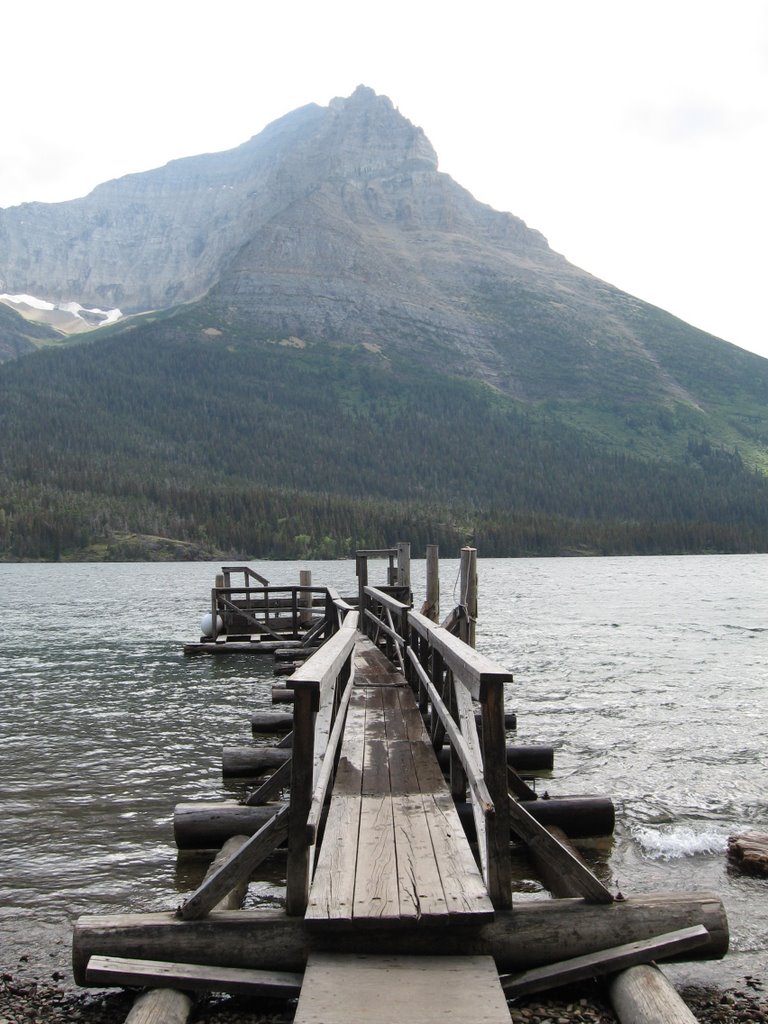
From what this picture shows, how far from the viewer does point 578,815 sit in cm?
1091

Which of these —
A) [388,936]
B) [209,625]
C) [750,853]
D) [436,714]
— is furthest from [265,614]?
[388,936]

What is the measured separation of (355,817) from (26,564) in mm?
156998

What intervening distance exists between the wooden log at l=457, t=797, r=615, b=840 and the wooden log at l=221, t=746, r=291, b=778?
14.0ft

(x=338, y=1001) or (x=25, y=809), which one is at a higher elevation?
(x=338, y=1001)

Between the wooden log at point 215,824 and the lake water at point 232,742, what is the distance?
54cm

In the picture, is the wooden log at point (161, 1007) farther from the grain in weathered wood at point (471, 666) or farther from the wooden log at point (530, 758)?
the wooden log at point (530, 758)

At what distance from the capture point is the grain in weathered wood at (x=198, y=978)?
6.46 metres

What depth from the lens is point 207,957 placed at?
673cm

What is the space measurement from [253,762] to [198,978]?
22.5 ft

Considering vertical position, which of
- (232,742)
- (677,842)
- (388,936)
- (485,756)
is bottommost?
(232,742)

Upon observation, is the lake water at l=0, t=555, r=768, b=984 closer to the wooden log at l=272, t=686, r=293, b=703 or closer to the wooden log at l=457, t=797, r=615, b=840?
the wooden log at l=457, t=797, r=615, b=840

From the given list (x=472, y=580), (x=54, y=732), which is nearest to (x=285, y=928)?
(x=472, y=580)

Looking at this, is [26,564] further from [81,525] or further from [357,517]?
[357,517]

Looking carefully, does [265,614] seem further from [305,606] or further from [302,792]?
[302,792]
